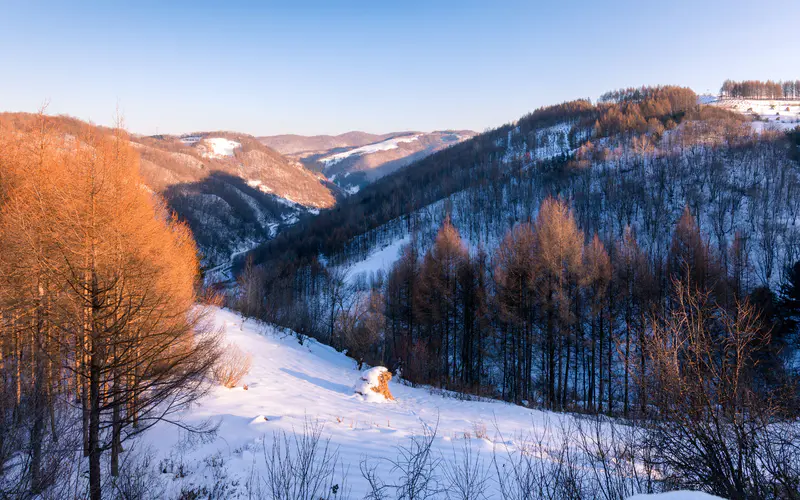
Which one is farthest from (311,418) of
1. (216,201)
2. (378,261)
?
(216,201)

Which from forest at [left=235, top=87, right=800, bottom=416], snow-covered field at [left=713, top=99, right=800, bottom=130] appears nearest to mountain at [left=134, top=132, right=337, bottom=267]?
forest at [left=235, top=87, right=800, bottom=416]

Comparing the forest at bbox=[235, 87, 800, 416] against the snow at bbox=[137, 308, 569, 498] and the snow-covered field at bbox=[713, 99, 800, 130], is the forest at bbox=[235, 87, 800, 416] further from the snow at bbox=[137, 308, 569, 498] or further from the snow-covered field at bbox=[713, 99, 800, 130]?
the snow-covered field at bbox=[713, 99, 800, 130]

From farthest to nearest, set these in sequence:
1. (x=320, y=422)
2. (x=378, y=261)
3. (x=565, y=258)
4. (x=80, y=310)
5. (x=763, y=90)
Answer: (x=763, y=90) < (x=378, y=261) < (x=565, y=258) < (x=320, y=422) < (x=80, y=310)

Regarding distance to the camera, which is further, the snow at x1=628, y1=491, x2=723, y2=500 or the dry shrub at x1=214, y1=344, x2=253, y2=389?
the dry shrub at x1=214, y1=344, x2=253, y2=389

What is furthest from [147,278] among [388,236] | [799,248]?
[388,236]

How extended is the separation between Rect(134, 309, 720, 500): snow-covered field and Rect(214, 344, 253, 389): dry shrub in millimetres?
580

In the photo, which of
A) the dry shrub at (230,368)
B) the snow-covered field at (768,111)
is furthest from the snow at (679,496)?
the snow-covered field at (768,111)

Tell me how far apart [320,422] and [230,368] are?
20.3ft

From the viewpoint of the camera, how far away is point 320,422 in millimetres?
10383

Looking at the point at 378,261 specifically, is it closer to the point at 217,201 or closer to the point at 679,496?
the point at 679,496

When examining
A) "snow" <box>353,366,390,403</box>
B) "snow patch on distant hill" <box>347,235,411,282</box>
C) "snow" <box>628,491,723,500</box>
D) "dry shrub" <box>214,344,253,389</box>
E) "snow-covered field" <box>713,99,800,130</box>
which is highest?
"snow-covered field" <box>713,99,800,130</box>

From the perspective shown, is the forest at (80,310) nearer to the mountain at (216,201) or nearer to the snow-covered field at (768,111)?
the mountain at (216,201)

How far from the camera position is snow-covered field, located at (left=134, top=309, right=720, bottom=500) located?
24.2 ft

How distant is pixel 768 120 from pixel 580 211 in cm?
6403
